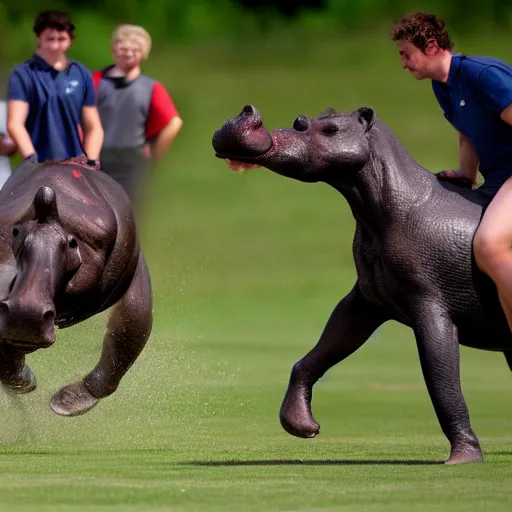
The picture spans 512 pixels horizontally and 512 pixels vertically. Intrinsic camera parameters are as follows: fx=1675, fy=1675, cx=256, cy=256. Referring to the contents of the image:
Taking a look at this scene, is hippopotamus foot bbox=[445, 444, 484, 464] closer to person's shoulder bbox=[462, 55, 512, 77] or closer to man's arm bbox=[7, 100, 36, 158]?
person's shoulder bbox=[462, 55, 512, 77]

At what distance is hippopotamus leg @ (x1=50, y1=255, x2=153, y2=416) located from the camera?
30.2 ft

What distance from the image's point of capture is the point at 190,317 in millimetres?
16344

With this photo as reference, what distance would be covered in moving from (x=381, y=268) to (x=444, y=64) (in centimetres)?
105

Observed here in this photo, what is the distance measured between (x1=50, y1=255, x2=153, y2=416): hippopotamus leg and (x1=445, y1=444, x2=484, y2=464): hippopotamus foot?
7.83 ft

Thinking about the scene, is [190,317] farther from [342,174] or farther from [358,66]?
[358,66]

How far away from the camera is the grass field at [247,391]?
6410 millimetres

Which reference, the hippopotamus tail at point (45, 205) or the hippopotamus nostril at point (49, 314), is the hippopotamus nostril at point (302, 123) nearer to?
the hippopotamus tail at point (45, 205)

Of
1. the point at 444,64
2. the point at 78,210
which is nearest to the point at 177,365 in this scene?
the point at 78,210

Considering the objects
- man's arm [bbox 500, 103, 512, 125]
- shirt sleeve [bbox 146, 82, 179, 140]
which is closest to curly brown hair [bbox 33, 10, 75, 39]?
shirt sleeve [bbox 146, 82, 179, 140]

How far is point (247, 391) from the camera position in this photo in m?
11.1

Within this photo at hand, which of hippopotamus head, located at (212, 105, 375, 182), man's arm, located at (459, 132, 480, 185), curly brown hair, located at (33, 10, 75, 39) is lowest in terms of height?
curly brown hair, located at (33, 10, 75, 39)

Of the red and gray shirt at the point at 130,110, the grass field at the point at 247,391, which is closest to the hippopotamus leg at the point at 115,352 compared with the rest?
the grass field at the point at 247,391

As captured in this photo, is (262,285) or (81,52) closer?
(262,285)

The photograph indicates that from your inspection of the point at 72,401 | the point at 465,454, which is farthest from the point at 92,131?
the point at 465,454
